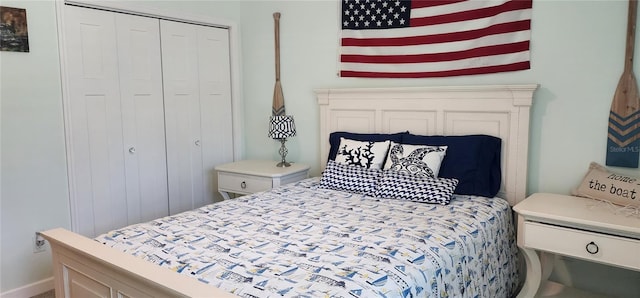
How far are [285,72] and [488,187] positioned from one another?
6.24 feet

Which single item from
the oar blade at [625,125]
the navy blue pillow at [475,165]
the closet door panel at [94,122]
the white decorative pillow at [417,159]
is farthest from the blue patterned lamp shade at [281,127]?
the oar blade at [625,125]

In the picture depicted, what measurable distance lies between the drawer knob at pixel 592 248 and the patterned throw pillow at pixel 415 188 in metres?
0.68

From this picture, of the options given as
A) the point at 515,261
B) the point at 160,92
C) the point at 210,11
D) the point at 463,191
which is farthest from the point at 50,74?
the point at 515,261

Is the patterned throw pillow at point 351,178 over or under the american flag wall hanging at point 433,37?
under

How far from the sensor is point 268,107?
3.94 m

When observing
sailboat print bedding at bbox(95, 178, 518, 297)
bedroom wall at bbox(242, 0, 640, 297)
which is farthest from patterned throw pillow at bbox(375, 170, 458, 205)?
bedroom wall at bbox(242, 0, 640, 297)

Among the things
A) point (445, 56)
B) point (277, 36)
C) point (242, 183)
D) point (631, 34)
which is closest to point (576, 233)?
point (631, 34)

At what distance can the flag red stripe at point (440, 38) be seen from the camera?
105 inches

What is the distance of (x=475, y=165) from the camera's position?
8.69ft

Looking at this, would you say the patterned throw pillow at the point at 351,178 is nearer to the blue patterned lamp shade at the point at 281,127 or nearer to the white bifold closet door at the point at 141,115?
the blue patterned lamp shade at the point at 281,127

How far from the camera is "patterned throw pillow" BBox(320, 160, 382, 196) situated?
8.97 ft

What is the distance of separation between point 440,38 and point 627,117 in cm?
115

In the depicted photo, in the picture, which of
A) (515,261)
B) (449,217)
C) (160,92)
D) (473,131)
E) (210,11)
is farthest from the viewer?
(210,11)

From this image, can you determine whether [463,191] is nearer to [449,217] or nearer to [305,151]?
[449,217]
